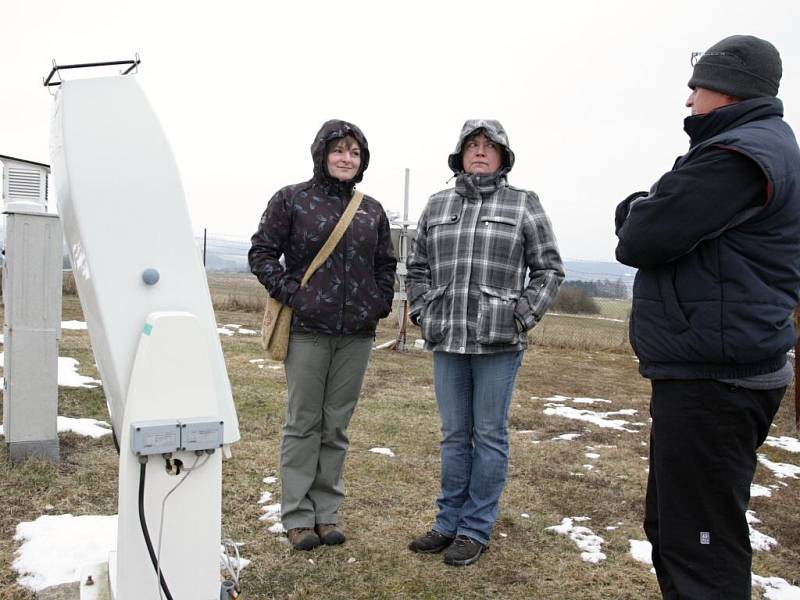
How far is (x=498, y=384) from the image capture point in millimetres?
2945

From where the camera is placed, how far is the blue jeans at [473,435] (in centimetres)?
296

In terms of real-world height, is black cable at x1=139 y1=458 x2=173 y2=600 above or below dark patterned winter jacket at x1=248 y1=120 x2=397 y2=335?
below

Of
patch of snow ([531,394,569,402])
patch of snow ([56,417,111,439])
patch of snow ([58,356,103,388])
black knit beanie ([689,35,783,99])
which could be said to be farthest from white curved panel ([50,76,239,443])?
patch of snow ([531,394,569,402])

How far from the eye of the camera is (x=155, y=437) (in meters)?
1.87

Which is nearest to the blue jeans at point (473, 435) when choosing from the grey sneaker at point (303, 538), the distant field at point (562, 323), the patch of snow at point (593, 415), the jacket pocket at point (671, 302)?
the grey sneaker at point (303, 538)

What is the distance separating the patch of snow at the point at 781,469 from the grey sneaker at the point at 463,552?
262 centimetres

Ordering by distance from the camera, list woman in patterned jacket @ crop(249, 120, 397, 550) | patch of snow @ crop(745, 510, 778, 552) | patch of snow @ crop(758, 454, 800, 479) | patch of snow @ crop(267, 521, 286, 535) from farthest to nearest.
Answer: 1. patch of snow @ crop(758, 454, 800, 479)
2. patch of snow @ crop(745, 510, 778, 552)
3. patch of snow @ crop(267, 521, 286, 535)
4. woman in patterned jacket @ crop(249, 120, 397, 550)

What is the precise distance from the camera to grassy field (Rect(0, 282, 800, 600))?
2791 millimetres

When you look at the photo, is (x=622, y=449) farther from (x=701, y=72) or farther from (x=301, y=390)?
(x=701, y=72)

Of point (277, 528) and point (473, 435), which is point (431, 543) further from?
point (277, 528)

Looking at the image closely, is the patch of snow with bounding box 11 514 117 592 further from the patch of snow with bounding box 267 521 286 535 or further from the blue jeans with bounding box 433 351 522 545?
the blue jeans with bounding box 433 351 522 545

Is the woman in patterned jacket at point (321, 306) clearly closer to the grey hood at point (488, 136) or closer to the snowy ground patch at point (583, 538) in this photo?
the grey hood at point (488, 136)

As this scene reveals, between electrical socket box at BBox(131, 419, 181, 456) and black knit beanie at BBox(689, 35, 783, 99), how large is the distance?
1799 mm

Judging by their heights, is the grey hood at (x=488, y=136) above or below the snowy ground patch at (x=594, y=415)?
above
